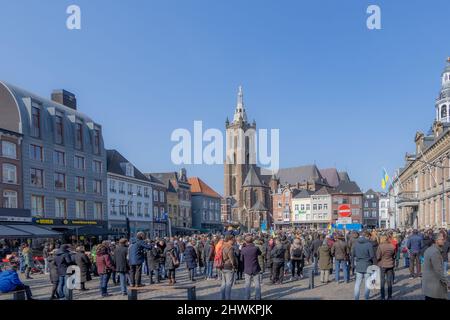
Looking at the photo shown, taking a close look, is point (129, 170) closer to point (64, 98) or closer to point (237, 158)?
point (64, 98)

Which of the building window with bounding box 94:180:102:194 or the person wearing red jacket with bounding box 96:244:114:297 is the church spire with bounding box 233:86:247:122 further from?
the person wearing red jacket with bounding box 96:244:114:297

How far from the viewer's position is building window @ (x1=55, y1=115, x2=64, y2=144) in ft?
151

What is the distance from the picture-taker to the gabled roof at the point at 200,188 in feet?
286

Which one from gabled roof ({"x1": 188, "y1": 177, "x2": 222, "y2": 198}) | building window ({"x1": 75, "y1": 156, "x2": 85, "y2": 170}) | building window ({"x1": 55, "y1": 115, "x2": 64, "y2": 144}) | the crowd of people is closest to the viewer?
the crowd of people

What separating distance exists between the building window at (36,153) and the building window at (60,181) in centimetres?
293

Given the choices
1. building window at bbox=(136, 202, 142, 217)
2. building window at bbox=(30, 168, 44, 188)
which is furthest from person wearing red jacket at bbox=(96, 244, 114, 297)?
building window at bbox=(136, 202, 142, 217)

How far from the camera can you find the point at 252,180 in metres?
129

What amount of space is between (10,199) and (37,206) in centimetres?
365

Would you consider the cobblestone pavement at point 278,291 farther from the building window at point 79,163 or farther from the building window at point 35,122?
the building window at point 79,163

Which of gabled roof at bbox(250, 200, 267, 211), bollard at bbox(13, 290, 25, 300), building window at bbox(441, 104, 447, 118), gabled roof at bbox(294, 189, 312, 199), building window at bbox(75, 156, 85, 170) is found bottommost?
gabled roof at bbox(250, 200, 267, 211)

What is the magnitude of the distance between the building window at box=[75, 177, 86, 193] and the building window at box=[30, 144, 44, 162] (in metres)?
6.07

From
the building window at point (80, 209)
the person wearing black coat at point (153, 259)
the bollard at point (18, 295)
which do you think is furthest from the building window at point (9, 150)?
the bollard at point (18, 295)

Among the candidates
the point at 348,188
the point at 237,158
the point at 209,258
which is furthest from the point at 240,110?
the point at 209,258
